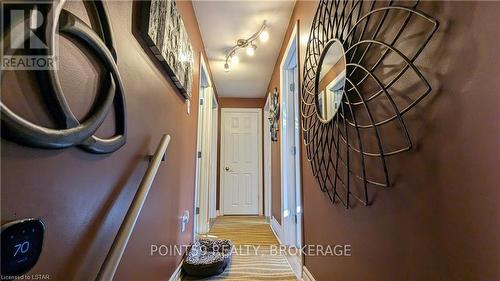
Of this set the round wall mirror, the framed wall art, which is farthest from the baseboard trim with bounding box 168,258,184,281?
the round wall mirror

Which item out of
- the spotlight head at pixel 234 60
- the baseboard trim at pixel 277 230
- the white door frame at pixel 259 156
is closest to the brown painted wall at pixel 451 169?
the baseboard trim at pixel 277 230

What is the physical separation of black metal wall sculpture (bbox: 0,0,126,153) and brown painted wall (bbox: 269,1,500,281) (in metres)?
0.97

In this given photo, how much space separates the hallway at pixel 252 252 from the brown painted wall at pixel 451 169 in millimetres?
1413

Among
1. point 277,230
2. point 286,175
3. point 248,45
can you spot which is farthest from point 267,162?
point 248,45

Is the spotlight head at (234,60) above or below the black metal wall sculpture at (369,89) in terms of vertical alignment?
above

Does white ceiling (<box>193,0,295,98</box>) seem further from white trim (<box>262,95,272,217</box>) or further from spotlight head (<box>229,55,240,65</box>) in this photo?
white trim (<box>262,95,272,217</box>)

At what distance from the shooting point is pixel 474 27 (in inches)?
22.3

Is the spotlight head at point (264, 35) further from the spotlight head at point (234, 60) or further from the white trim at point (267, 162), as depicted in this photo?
the white trim at point (267, 162)

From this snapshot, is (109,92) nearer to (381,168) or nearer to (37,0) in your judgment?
(37,0)

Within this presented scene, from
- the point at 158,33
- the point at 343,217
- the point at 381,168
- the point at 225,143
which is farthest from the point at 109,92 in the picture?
the point at 225,143

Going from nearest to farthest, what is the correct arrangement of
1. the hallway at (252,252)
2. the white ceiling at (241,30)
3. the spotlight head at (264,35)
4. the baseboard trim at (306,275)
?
the baseboard trim at (306,275)
the hallway at (252,252)
the white ceiling at (241,30)
the spotlight head at (264,35)

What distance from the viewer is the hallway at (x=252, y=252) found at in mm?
2059

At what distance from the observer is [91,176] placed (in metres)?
0.78

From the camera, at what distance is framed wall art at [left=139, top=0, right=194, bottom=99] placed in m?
1.15
